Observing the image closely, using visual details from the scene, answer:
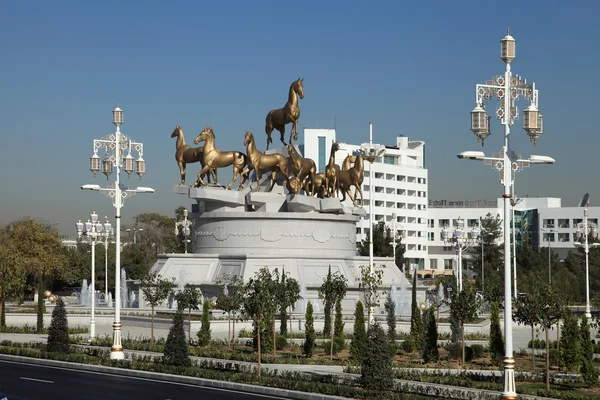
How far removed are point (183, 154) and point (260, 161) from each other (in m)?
4.43

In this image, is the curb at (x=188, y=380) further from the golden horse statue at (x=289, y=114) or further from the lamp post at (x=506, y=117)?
the golden horse statue at (x=289, y=114)

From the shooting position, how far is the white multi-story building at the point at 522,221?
11256 centimetres

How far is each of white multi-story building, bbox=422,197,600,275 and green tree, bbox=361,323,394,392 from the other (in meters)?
89.4

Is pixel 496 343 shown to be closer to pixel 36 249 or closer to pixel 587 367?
pixel 587 367

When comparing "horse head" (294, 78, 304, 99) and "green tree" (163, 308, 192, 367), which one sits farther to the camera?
"horse head" (294, 78, 304, 99)

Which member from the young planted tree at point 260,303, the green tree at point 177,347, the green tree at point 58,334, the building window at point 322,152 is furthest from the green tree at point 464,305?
the building window at point 322,152

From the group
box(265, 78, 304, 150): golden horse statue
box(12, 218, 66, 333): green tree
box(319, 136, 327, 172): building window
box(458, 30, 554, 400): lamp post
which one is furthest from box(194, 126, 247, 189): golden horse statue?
box(319, 136, 327, 172): building window

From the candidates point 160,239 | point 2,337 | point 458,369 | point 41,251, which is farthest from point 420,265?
point 458,369

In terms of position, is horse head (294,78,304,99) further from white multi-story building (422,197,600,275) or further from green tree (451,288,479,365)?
white multi-story building (422,197,600,275)

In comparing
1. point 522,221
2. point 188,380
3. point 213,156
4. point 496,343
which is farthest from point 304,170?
point 522,221

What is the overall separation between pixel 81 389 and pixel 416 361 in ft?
37.6

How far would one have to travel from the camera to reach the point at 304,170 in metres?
53.6

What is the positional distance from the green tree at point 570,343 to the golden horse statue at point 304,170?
26982mm

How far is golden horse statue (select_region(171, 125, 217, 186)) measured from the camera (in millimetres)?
52312
